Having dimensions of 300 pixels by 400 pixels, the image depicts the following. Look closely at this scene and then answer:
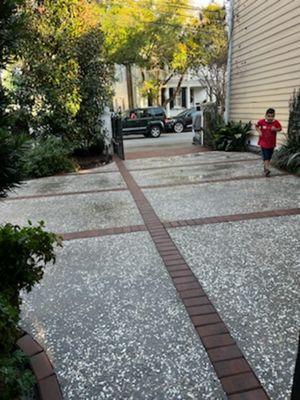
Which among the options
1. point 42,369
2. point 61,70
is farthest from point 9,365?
point 61,70

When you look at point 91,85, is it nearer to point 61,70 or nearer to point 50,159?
point 61,70

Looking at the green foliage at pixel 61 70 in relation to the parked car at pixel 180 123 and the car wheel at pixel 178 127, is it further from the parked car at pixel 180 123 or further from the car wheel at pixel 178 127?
the car wheel at pixel 178 127

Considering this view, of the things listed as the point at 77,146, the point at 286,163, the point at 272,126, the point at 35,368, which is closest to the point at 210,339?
the point at 35,368

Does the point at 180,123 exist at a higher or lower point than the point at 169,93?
lower

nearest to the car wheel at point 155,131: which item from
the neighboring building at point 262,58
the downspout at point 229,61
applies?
the downspout at point 229,61

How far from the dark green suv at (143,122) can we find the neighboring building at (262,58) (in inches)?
318

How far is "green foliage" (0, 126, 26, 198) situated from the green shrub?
275 inches

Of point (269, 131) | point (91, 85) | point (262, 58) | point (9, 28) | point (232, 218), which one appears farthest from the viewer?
point (91, 85)

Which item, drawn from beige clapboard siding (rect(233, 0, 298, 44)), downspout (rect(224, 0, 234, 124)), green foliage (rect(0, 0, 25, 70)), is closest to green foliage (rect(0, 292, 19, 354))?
green foliage (rect(0, 0, 25, 70))

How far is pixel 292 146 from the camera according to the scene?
7883 millimetres

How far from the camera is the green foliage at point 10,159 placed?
194cm

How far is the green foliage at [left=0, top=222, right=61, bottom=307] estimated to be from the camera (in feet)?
7.01

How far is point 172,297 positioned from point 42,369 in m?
1.21

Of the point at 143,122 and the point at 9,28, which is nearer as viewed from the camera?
the point at 9,28
